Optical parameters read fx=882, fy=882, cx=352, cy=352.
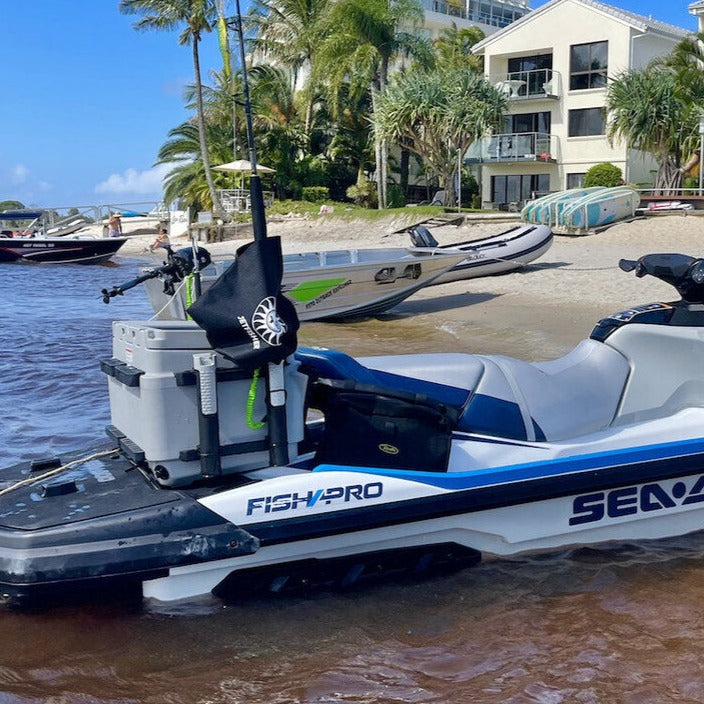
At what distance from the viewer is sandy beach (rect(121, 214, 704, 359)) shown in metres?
10.3

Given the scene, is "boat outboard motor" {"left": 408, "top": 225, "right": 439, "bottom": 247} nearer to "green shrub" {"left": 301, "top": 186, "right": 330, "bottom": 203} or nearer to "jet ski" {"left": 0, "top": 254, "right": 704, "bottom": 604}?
"jet ski" {"left": 0, "top": 254, "right": 704, "bottom": 604}

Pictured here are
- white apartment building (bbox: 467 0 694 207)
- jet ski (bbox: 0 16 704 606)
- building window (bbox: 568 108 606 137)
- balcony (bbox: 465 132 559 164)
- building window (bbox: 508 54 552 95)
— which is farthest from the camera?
building window (bbox: 508 54 552 95)

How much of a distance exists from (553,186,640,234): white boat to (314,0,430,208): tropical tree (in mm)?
10588

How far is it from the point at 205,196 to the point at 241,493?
113 ft

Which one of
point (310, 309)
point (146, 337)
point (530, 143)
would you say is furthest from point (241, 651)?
point (530, 143)

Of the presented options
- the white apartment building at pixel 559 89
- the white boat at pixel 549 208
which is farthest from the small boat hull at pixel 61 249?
the white apartment building at pixel 559 89

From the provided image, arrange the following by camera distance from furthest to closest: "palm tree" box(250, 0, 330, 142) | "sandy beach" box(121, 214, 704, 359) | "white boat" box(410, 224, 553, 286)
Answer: "palm tree" box(250, 0, 330, 142) < "white boat" box(410, 224, 553, 286) < "sandy beach" box(121, 214, 704, 359)

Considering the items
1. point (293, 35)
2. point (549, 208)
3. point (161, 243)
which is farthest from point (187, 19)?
point (161, 243)

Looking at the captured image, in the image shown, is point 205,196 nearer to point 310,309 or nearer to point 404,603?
point 310,309

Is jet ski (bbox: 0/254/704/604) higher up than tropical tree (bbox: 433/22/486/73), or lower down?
lower down

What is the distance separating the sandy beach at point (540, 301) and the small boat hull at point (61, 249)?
1480cm

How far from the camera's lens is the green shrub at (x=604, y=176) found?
28.4 m

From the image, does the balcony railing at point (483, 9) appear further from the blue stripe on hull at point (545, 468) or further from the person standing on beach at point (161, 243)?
the blue stripe on hull at point (545, 468)

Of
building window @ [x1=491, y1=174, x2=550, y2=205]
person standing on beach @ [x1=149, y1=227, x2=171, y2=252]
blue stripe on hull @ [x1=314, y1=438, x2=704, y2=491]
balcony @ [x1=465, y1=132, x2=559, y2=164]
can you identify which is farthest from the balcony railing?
blue stripe on hull @ [x1=314, y1=438, x2=704, y2=491]
